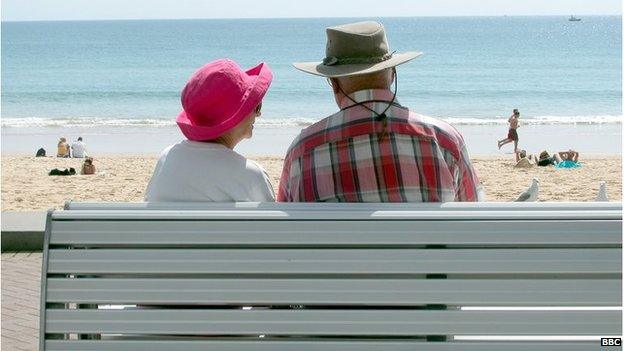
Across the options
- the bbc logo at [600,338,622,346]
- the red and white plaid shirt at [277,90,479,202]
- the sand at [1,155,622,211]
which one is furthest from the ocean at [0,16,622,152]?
the bbc logo at [600,338,622,346]

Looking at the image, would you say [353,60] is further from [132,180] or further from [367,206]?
[132,180]

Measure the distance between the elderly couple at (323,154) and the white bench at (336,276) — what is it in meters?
0.31

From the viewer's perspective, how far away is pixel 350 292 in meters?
2.74

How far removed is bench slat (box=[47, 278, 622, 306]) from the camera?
2.72m

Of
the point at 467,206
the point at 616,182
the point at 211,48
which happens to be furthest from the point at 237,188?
the point at 211,48

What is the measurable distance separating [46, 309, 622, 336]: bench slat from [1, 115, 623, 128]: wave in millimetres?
27166

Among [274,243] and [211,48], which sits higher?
[274,243]

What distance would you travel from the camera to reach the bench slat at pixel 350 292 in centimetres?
272

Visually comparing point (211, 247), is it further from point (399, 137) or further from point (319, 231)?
point (399, 137)

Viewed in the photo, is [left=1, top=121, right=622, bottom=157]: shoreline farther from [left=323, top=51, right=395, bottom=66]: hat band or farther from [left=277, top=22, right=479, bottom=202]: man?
[left=277, top=22, right=479, bottom=202]: man

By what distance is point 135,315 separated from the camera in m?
2.77

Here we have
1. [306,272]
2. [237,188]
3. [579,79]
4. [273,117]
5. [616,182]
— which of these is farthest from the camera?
[579,79]

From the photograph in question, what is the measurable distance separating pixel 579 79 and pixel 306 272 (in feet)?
169

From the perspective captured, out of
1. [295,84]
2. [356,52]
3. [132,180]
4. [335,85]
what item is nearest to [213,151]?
[335,85]
